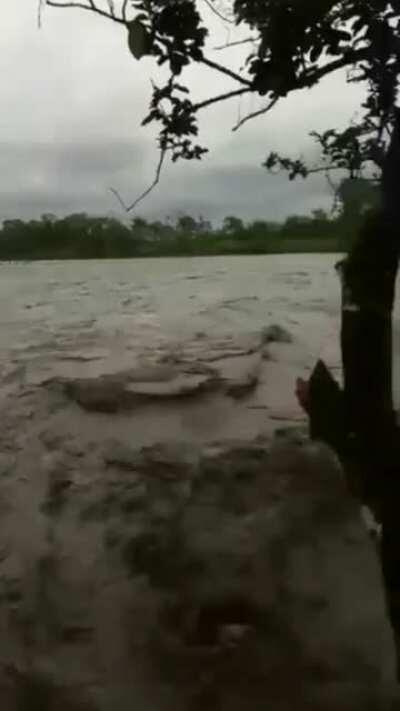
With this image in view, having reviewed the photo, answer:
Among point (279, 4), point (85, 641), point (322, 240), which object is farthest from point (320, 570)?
point (279, 4)

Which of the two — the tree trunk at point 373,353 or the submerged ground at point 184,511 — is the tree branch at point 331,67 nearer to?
the tree trunk at point 373,353

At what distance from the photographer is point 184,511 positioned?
82.7 inches

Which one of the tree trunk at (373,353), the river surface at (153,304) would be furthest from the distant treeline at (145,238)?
the tree trunk at (373,353)

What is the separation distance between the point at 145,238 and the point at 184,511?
48cm

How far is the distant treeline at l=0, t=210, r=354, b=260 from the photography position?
1921 millimetres

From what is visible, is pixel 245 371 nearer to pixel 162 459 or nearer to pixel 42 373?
pixel 162 459

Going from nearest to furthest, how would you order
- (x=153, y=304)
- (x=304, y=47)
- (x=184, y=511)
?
(x=304, y=47) → (x=184, y=511) → (x=153, y=304)

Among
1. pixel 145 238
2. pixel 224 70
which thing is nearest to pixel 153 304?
pixel 145 238

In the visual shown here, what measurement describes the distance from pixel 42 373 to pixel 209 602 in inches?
26.3

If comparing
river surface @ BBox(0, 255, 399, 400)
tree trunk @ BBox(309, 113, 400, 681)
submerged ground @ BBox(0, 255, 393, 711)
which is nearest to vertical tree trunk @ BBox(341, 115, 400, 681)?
tree trunk @ BBox(309, 113, 400, 681)

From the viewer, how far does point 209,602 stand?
2.00 m

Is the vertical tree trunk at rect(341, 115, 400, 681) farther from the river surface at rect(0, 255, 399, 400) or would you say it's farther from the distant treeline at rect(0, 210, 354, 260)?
the river surface at rect(0, 255, 399, 400)

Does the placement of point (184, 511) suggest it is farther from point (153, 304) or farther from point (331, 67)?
point (331, 67)

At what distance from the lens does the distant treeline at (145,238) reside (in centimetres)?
192
